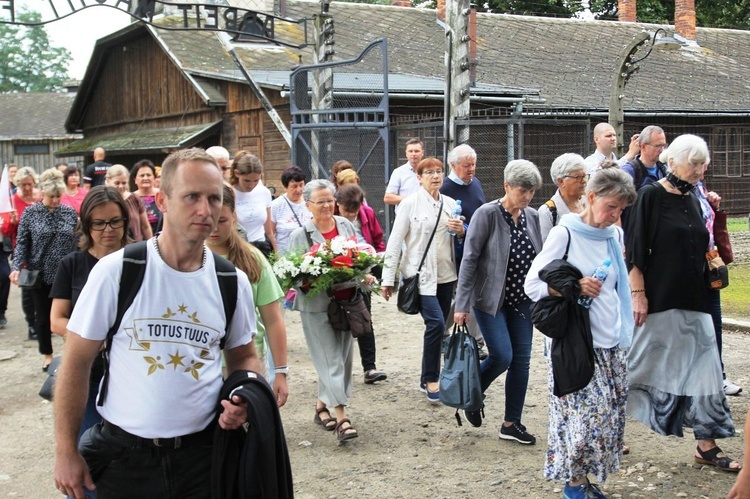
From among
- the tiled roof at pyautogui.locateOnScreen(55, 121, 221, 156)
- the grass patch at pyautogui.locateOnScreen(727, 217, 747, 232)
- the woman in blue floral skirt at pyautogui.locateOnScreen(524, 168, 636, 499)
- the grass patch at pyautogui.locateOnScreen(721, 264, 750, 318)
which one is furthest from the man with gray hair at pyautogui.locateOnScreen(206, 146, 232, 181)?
the grass patch at pyautogui.locateOnScreen(727, 217, 747, 232)

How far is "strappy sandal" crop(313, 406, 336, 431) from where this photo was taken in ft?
21.4

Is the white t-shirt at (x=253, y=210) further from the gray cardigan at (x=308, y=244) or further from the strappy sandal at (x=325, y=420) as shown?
the strappy sandal at (x=325, y=420)

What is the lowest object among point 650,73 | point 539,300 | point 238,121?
point 539,300

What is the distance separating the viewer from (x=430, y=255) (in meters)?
7.30

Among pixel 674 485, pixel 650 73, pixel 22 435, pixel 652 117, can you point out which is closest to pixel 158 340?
pixel 674 485

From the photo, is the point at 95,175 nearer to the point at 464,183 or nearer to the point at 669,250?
the point at 464,183

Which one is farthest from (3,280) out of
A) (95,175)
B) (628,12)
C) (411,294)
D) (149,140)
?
(628,12)

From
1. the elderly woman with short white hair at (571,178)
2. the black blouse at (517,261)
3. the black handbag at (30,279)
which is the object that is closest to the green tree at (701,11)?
the black handbag at (30,279)

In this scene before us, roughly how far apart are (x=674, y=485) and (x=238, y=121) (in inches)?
705

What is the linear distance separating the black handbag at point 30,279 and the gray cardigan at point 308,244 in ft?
10.4

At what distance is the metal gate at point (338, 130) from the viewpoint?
14.7 metres

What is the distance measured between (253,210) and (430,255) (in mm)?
2104

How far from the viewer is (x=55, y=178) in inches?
365

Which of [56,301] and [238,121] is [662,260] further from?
[238,121]
